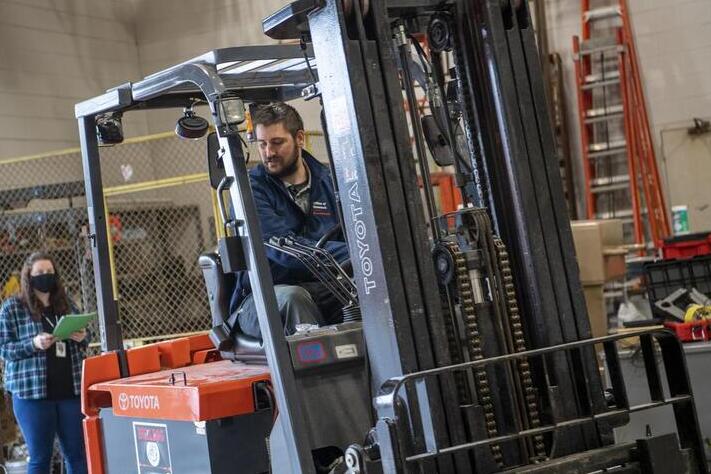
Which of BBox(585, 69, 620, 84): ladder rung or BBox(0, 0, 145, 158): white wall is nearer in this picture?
BBox(585, 69, 620, 84): ladder rung

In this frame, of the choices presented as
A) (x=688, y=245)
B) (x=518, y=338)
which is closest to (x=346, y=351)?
(x=518, y=338)

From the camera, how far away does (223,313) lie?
4707 millimetres

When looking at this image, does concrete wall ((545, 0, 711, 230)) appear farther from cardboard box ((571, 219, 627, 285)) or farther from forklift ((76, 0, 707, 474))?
forklift ((76, 0, 707, 474))

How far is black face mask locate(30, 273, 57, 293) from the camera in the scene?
26.4 ft

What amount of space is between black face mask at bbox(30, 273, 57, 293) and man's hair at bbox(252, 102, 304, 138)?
3809 mm

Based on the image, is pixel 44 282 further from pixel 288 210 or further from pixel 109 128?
pixel 288 210

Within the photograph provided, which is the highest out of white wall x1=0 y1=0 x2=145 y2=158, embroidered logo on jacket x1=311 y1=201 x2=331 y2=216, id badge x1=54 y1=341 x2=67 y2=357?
white wall x1=0 y1=0 x2=145 y2=158

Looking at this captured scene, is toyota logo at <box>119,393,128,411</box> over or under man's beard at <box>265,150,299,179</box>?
under

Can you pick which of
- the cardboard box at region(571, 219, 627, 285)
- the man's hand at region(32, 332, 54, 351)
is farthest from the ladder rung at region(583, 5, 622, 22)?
the man's hand at region(32, 332, 54, 351)

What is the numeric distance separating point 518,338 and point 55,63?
12.5 m

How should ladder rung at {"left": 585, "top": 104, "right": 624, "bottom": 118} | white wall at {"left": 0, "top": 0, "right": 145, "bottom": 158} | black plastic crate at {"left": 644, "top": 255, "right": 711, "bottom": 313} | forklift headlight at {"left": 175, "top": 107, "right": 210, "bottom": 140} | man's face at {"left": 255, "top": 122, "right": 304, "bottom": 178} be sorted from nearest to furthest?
forklift headlight at {"left": 175, "top": 107, "right": 210, "bottom": 140}
man's face at {"left": 255, "top": 122, "right": 304, "bottom": 178}
black plastic crate at {"left": 644, "top": 255, "right": 711, "bottom": 313}
ladder rung at {"left": 585, "top": 104, "right": 624, "bottom": 118}
white wall at {"left": 0, "top": 0, "right": 145, "bottom": 158}

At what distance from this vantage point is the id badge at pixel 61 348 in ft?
26.3

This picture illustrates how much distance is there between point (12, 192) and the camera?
1192cm

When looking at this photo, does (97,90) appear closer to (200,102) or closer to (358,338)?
(200,102)
